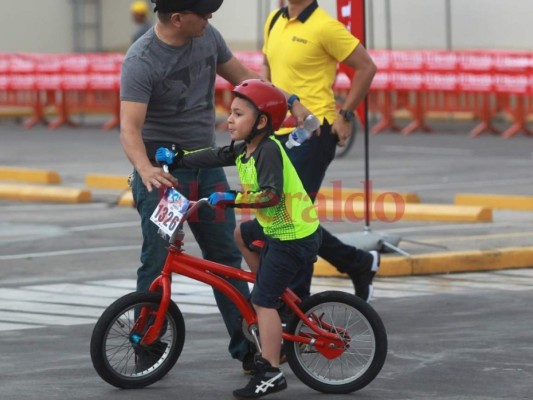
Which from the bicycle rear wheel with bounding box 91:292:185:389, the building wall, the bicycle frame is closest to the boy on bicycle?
the bicycle frame

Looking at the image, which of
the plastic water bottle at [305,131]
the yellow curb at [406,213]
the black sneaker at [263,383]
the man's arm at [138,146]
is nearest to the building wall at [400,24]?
the yellow curb at [406,213]

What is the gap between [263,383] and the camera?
6.79 meters

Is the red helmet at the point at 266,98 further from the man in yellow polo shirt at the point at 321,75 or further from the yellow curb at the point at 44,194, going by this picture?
the yellow curb at the point at 44,194

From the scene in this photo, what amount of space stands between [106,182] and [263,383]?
10.7 meters

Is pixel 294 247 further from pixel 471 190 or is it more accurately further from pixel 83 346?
pixel 471 190

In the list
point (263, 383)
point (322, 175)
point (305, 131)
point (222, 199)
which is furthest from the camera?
point (322, 175)

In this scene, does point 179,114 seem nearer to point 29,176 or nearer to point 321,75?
point 321,75

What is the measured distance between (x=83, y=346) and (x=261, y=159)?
6.42ft

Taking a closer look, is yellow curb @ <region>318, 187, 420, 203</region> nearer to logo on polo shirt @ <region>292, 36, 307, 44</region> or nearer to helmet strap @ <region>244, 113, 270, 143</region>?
logo on polo shirt @ <region>292, 36, 307, 44</region>

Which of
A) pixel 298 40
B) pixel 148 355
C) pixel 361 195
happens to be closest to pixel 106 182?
pixel 361 195

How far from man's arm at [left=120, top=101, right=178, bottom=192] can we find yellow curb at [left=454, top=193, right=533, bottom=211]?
26.1 ft

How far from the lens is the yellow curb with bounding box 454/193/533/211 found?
14.5 metres

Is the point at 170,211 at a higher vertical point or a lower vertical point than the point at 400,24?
lower

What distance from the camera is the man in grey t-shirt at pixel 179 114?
715 cm
